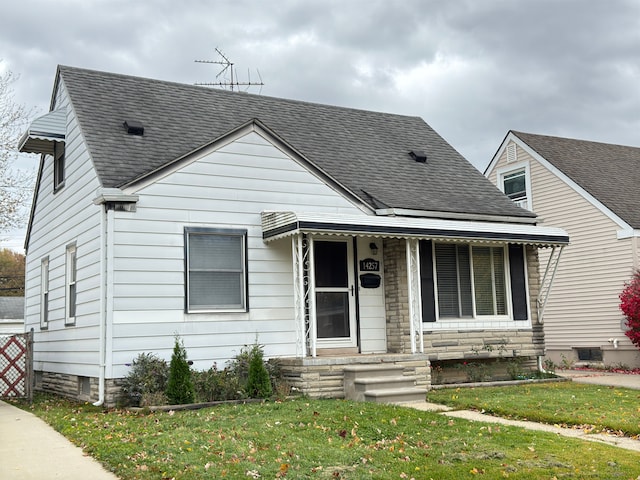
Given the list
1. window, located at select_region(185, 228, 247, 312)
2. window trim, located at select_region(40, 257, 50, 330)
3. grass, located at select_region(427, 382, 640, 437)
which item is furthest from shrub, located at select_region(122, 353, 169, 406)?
window trim, located at select_region(40, 257, 50, 330)

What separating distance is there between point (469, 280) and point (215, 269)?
525 cm

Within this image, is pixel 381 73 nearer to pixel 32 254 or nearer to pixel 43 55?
pixel 43 55

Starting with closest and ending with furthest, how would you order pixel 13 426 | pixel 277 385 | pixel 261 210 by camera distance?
pixel 13 426 → pixel 277 385 → pixel 261 210

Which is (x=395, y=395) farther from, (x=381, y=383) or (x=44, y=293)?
(x=44, y=293)

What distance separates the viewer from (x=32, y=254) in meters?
16.9

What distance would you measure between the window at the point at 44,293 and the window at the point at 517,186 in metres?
13.9

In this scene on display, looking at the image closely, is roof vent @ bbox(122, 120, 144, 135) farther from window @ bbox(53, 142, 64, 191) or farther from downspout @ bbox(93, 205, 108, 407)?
downspout @ bbox(93, 205, 108, 407)

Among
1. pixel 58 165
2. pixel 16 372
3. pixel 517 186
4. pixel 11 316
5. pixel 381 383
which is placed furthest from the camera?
pixel 11 316

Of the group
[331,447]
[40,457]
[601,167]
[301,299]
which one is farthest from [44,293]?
[601,167]

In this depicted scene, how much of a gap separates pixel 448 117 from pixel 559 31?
6.27m

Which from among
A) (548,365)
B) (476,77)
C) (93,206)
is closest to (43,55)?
(93,206)

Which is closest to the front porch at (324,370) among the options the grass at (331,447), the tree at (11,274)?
the grass at (331,447)

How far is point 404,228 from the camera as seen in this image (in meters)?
12.4

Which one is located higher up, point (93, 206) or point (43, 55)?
point (43, 55)
